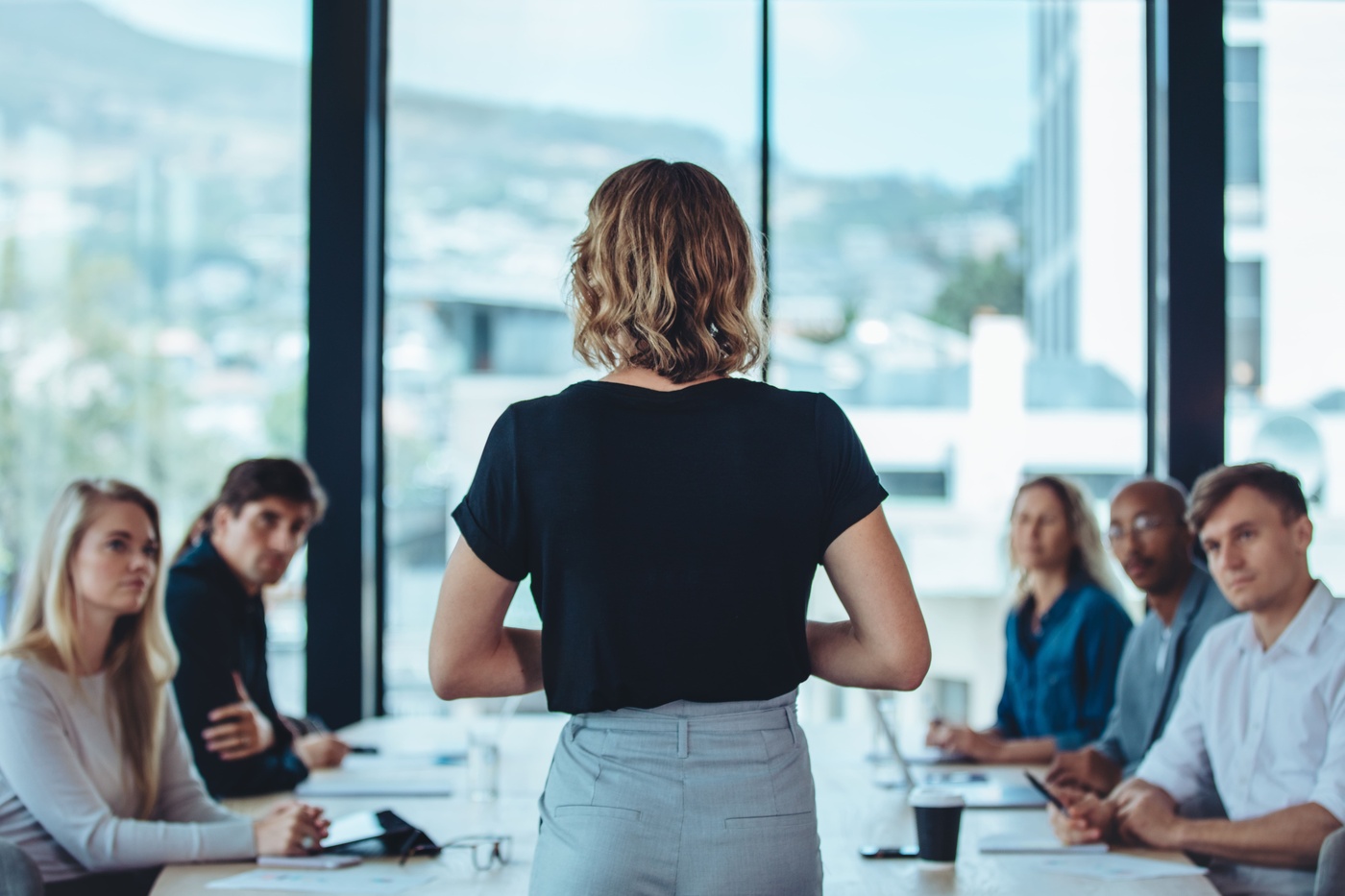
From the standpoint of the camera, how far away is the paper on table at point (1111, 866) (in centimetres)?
197

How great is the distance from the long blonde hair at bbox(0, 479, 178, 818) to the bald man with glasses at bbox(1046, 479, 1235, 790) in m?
1.85

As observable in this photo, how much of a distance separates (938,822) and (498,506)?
40.1 inches

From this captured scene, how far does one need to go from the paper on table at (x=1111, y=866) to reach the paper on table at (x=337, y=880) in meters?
0.95

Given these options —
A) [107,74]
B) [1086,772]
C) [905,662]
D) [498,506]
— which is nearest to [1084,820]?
[1086,772]

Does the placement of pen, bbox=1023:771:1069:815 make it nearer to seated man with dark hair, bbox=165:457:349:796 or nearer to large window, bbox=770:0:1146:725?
large window, bbox=770:0:1146:725

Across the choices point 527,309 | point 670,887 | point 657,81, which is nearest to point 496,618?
point 670,887

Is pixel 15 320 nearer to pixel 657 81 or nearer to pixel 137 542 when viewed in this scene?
pixel 657 81

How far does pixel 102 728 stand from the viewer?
7.39 ft

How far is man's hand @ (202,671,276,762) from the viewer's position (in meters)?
2.65

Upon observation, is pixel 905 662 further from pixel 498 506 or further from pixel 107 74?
pixel 107 74

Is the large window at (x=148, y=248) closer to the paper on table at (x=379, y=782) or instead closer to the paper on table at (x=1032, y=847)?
the paper on table at (x=379, y=782)

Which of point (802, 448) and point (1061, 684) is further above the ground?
point (802, 448)

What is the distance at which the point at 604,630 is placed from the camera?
4.32ft

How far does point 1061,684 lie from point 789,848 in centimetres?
214
